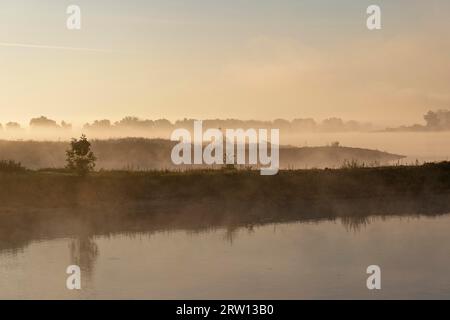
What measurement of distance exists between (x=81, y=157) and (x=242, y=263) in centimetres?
1942

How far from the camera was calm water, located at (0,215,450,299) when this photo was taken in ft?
56.2

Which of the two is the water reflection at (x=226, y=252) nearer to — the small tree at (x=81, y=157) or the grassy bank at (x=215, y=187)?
the grassy bank at (x=215, y=187)

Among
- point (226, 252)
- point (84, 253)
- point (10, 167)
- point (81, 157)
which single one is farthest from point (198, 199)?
point (84, 253)

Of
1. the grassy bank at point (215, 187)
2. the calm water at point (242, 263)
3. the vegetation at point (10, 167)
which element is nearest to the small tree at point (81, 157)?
the grassy bank at point (215, 187)

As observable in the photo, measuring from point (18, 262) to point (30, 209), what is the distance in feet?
39.4

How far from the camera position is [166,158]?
57938 millimetres

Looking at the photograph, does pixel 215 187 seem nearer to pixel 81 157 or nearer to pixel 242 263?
pixel 81 157

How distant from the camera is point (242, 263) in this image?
20.4 m

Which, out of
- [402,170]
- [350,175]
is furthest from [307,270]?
[402,170]

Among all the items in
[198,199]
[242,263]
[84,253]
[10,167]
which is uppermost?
[10,167]

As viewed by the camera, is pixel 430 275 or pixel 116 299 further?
pixel 430 275

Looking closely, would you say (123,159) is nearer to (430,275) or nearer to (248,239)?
(248,239)

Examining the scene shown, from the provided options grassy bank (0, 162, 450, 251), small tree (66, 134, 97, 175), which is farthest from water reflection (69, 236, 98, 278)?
small tree (66, 134, 97, 175)

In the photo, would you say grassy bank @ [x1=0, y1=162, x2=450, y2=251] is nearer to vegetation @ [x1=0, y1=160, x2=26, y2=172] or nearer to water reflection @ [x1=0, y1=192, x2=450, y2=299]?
water reflection @ [x1=0, y1=192, x2=450, y2=299]
